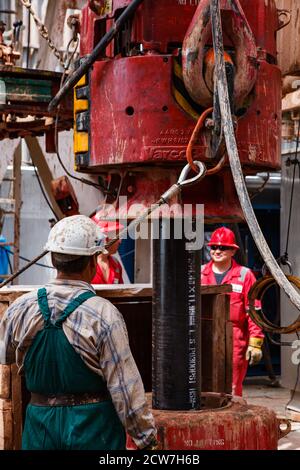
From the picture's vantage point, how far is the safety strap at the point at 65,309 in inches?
132

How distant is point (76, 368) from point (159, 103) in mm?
1170

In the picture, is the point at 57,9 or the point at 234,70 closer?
the point at 234,70

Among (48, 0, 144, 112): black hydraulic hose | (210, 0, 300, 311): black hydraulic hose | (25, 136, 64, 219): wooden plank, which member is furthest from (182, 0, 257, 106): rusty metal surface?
(25, 136, 64, 219): wooden plank

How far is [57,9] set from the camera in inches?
333

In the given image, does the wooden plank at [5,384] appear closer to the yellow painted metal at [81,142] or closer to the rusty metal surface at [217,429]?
the rusty metal surface at [217,429]

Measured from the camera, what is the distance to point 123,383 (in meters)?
3.33

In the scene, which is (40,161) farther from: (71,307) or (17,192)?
(71,307)

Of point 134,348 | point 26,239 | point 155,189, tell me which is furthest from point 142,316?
point 26,239

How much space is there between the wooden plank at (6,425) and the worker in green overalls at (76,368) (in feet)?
3.33

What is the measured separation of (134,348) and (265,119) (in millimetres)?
2277

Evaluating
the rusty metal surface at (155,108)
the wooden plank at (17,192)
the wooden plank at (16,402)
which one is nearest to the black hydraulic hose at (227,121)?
the rusty metal surface at (155,108)

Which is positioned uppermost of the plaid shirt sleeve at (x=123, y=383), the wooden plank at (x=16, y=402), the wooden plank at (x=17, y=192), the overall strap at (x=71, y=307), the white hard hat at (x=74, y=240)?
the wooden plank at (x=17, y=192)

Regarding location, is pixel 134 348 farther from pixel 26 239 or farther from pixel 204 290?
pixel 26 239

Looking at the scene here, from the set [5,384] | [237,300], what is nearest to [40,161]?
[237,300]
